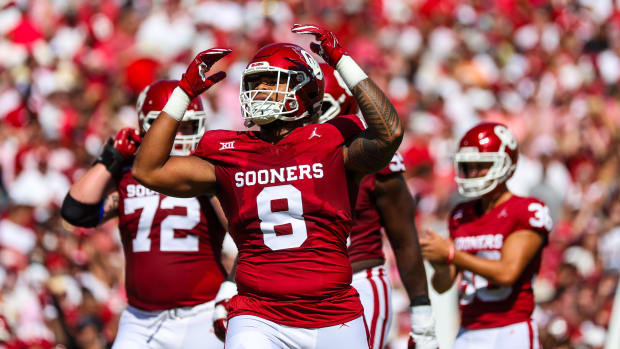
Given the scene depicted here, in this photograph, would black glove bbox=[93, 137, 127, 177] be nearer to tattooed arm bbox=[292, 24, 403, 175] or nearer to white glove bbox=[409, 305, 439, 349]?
tattooed arm bbox=[292, 24, 403, 175]

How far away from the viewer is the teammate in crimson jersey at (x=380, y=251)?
441 cm

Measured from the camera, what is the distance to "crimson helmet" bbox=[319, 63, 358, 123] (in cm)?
462

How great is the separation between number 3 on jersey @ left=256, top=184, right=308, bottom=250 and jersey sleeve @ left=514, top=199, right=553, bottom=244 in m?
1.81

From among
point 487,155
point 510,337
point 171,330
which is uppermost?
point 487,155

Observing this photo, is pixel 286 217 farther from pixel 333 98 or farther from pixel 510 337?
pixel 510 337

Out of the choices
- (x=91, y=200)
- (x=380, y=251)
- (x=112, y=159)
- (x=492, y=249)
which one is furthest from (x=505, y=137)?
(x=91, y=200)

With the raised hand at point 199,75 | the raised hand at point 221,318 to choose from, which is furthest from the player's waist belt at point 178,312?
the raised hand at point 199,75

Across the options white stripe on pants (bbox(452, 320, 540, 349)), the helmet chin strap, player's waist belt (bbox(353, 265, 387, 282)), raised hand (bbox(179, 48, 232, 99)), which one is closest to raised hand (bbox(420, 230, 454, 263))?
player's waist belt (bbox(353, 265, 387, 282))

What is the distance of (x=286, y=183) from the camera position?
335 cm

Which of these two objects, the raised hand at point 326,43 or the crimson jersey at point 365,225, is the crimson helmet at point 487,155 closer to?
the crimson jersey at point 365,225

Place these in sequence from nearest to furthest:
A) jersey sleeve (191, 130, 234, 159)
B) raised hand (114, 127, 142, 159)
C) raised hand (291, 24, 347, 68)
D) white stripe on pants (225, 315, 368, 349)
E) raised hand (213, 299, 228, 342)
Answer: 1. white stripe on pants (225, 315, 368, 349)
2. raised hand (291, 24, 347, 68)
3. jersey sleeve (191, 130, 234, 159)
4. raised hand (213, 299, 228, 342)
5. raised hand (114, 127, 142, 159)

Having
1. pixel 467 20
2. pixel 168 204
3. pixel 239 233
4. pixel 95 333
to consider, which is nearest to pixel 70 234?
pixel 95 333

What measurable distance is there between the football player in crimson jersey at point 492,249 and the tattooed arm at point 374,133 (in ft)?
4.37

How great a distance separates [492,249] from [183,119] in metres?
1.88
